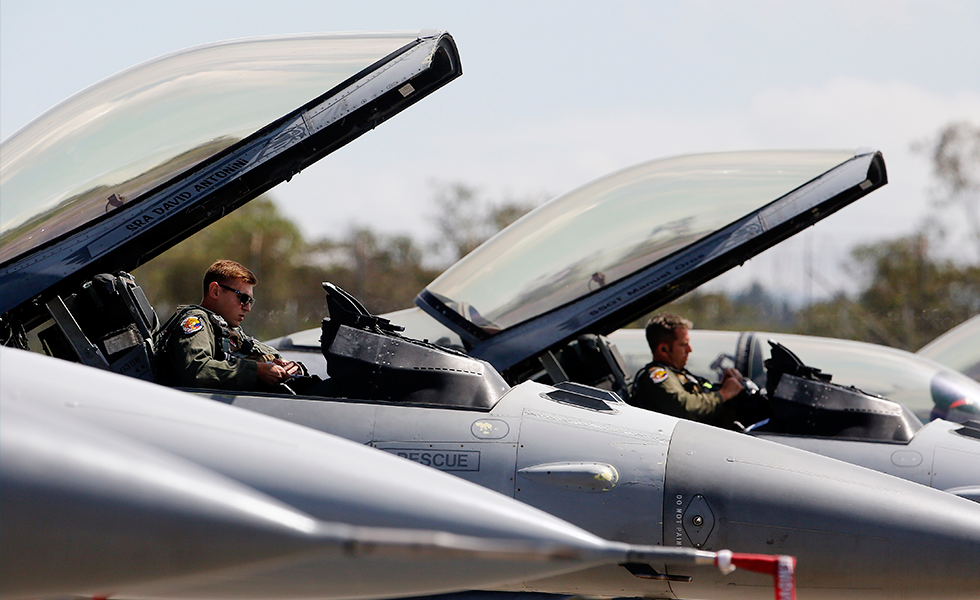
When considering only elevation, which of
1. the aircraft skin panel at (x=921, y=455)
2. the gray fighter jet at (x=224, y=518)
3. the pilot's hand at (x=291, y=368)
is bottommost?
the gray fighter jet at (x=224, y=518)

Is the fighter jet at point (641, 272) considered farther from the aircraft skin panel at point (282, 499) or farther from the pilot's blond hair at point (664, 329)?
the aircraft skin panel at point (282, 499)

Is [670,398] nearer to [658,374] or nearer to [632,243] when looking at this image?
[658,374]

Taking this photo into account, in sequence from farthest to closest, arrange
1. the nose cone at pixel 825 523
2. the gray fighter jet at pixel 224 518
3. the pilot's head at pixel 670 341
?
the pilot's head at pixel 670 341
the nose cone at pixel 825 523
the gray fighter jet at pixel 224 518

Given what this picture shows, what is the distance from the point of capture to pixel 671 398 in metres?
5.92

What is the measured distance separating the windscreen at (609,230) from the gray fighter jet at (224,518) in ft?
12.2

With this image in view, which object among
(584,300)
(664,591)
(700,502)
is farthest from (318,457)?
(584,300)

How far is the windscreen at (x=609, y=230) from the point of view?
624cm

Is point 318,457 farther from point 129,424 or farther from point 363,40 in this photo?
point 363,40

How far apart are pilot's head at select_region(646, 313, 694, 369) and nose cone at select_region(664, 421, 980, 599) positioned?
2.35 m

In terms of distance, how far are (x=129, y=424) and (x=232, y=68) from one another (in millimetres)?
3065

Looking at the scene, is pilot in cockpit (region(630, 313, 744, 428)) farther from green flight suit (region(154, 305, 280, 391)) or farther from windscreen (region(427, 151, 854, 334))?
green flight suit (region(154, 305, 280, 391))

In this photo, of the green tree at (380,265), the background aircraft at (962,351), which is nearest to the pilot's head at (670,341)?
the background aircraft at (962,351)

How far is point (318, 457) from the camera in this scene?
2.47 meters

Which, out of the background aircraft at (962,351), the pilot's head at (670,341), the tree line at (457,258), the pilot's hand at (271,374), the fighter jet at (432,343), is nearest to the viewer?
the fighter jet at (432,343)
